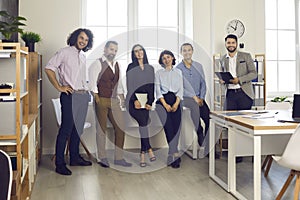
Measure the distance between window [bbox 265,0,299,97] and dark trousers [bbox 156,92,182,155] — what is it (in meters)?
2.03

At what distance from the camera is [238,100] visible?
17.1 ft

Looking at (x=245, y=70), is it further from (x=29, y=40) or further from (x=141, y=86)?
(x=29, y=40)

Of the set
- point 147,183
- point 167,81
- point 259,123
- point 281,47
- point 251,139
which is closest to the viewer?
point 259,123

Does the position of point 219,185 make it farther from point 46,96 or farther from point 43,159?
point 46,96

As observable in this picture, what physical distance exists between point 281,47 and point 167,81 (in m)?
2.44

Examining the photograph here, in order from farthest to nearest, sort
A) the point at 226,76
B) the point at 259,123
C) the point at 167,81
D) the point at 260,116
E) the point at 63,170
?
Answer: the point at 226,76 < the point at 167,81 < the point at 63,170 < the point at 260,116 < the point at 259,123

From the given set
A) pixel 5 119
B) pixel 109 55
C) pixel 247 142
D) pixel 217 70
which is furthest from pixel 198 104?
pixel 5 119

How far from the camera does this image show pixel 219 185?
408 cm

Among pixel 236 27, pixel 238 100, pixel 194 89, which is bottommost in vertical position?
pixel 238 100

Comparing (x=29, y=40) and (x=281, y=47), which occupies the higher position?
(x=281, y=47)

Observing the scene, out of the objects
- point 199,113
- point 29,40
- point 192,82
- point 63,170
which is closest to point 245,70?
point 192,82

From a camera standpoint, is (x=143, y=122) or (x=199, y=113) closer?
(x=143, y=122)

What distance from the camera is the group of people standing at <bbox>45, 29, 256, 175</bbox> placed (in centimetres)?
465

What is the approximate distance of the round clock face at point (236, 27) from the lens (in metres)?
5.97
